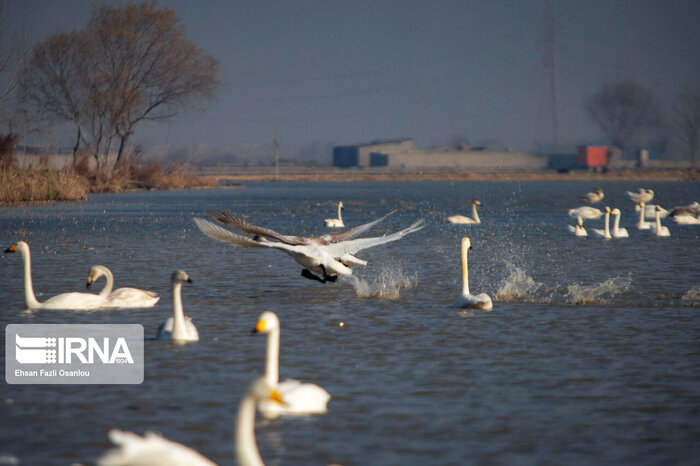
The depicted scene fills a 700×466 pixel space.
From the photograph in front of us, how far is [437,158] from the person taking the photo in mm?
154000

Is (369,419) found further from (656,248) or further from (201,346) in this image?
(656,248)

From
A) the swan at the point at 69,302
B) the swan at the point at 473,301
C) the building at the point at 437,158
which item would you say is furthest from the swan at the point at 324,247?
the building at the point at 437,158

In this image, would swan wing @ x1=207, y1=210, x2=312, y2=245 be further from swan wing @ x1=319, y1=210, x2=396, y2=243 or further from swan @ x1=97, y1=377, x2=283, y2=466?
swan @ x1=97, y1=377, x2=283, y2=466

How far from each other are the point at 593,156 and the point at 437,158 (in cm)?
2453

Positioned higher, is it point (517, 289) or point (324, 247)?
point (324, 247)

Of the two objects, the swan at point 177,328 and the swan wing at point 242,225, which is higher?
the swan wing at point 242,225

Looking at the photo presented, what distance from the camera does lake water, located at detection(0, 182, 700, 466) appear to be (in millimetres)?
7051

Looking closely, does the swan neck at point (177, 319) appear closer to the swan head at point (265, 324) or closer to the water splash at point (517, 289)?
the swan head at point (265, 324)

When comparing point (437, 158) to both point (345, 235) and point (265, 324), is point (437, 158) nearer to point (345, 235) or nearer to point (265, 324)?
point (345, 235)

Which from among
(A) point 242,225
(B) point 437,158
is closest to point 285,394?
(A) point 242,225

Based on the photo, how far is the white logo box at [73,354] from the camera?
914cm

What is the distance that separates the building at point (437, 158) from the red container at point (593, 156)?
25.0 feet

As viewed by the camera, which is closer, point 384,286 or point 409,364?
point 409,364

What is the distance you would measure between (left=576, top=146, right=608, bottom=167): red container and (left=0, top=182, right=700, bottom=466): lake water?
427ft
